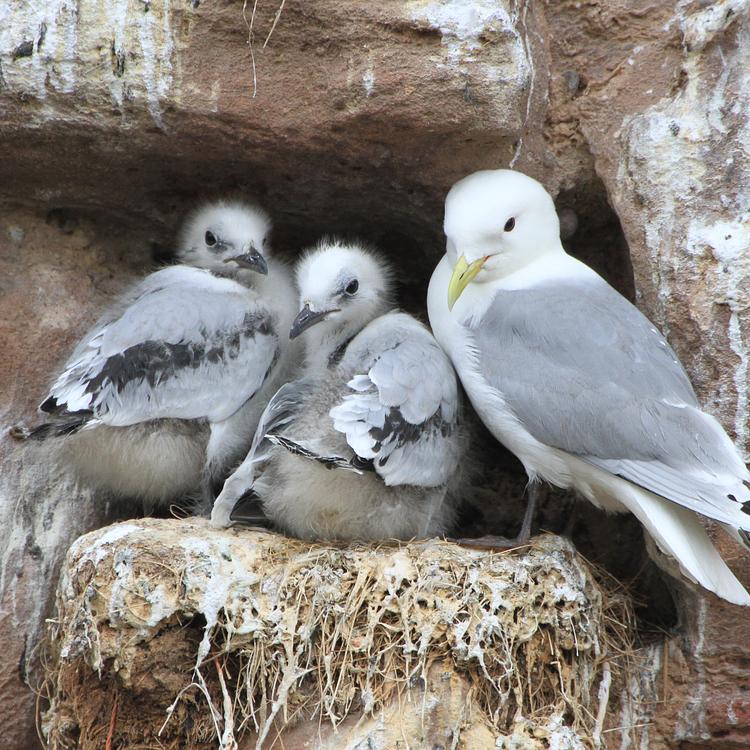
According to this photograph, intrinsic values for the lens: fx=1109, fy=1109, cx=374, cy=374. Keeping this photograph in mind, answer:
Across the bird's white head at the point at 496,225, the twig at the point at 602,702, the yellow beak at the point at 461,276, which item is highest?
the bird's white head at the point at 496,225

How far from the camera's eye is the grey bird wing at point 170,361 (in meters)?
3.20

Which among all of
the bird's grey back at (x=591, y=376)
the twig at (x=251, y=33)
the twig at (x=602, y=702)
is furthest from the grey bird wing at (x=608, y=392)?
the twig at (x=251, y=33)

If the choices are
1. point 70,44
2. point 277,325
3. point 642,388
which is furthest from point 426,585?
point 70,44

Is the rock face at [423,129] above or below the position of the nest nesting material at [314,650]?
above

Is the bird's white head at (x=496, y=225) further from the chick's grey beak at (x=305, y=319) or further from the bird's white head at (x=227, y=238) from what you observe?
the bird's white head at (x=227, y=238)

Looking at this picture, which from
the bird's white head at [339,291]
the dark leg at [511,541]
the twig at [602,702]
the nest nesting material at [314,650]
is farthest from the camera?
the bird's white head at [339,291]

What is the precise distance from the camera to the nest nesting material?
2.80 m

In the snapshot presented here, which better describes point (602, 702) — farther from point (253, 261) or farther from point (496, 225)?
point (253, 261)

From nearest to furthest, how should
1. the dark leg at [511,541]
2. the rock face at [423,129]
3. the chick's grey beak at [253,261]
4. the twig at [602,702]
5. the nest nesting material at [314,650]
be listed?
the nest nesting material at [314,650] → the twig at [602,702] → the rock face at [423,129] → the dark leg at [511,541] → the chick's grey beak at [253,261]

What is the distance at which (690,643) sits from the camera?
3.11m

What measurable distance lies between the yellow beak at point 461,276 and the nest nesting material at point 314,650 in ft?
2.38

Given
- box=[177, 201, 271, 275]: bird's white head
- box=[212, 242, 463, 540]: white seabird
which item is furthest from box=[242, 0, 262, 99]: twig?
box=[212, 242, 463, 540]: white seabird

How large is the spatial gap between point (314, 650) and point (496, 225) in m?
1.33

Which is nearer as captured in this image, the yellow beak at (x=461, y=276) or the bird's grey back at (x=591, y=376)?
the bird's grey back at (x=591, y=376)
